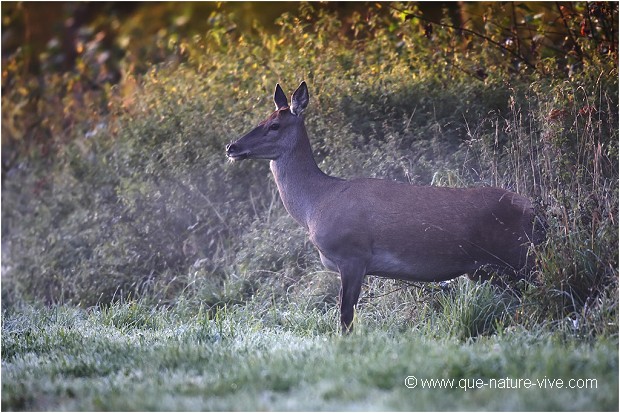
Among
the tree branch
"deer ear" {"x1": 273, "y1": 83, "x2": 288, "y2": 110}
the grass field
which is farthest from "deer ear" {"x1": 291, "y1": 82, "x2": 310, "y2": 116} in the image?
the tree branch

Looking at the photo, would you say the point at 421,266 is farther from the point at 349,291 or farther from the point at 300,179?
the point at 300,179

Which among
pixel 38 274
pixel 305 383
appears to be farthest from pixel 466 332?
pixel 38 274

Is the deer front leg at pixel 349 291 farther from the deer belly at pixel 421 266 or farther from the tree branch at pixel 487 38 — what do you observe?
the tree branch at pixel 487 38

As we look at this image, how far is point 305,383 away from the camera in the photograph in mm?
5715

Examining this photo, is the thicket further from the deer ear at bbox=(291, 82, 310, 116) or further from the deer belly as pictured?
the deer ear at bbox=(291, 82, 310, 116)

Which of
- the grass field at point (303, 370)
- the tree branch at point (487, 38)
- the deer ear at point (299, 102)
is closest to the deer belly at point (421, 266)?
the grass field at point (303, 370)

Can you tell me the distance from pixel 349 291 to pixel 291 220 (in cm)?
295

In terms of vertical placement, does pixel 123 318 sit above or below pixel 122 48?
below

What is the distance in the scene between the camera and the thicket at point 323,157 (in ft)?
27.0

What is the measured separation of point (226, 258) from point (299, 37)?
121 inches

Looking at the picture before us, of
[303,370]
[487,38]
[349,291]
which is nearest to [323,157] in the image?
[487,38]

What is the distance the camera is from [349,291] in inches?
305

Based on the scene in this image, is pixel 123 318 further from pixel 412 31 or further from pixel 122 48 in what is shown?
pixel 122 48

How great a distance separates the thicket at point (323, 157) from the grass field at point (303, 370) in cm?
120
